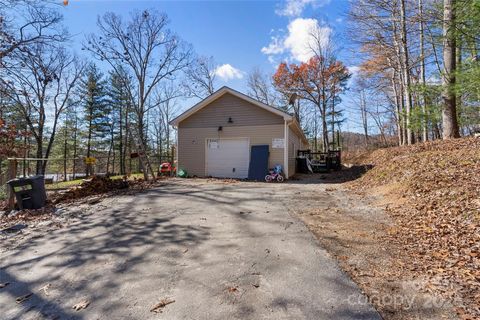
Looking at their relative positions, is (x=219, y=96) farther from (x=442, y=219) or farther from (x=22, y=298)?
(x=22, y=298)

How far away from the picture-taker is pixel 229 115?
455 inches

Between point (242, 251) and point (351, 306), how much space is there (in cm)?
149

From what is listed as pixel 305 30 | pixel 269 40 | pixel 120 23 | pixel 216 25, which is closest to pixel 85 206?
pixel 216 25

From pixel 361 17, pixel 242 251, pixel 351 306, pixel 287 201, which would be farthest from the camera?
pixel 361 17

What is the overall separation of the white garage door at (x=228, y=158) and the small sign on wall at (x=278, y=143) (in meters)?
1.23

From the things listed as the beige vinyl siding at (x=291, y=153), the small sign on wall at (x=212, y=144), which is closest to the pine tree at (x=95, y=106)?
the small sign on wall at (x=212, y=144)

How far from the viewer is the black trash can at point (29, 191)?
5887mm

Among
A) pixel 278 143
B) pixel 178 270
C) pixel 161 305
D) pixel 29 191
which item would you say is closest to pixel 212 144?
pixel 278 143

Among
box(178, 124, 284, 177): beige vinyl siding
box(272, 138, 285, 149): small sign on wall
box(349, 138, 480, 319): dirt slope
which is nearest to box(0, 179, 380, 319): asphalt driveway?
box(349, 138, 480, 319): dirt slope

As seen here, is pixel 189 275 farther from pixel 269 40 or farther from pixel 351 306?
pixel 269 40

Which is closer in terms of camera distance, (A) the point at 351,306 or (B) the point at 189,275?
(A) the point at 351,306

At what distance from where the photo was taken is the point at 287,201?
20.1 feet

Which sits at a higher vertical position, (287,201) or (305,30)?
(305,30)

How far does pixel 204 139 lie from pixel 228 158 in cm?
151
